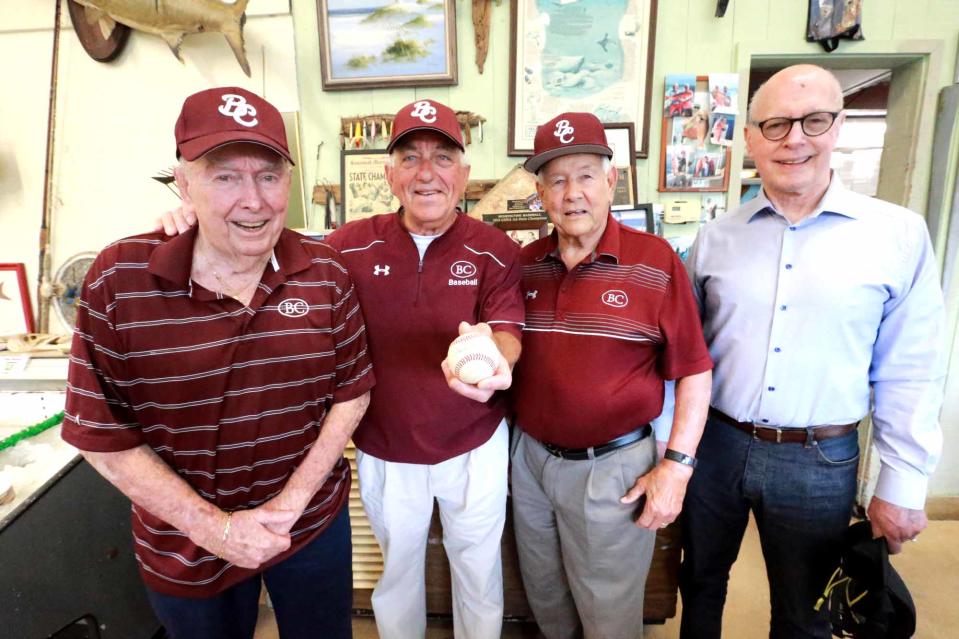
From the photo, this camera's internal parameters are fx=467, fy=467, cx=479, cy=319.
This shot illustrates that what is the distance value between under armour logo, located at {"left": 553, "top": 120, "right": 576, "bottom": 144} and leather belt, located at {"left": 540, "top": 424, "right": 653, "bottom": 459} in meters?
0.85

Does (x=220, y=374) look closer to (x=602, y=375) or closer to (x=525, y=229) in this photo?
(x=602, y=375)

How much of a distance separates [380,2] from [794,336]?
2112mm

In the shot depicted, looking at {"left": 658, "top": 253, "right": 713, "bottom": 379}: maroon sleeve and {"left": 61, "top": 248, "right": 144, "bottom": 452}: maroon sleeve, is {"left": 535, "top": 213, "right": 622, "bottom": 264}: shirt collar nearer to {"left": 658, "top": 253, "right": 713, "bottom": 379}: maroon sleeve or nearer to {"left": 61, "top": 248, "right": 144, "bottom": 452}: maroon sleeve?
{"left": 658, "top": 253, "right": 713, "bottom": 379}: maroon sleeve

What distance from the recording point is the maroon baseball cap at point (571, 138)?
129 centimetres

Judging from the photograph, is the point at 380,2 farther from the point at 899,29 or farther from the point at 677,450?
the point at 899,29

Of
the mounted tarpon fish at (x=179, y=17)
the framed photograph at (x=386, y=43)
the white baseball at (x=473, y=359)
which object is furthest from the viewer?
the framed photograph at (x=386, y=43)

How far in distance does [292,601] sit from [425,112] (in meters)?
1.34

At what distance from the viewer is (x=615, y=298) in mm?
1298

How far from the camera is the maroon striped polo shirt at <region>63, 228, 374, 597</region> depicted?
2.89ft

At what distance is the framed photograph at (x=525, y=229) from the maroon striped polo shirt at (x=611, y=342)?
30.5 inches

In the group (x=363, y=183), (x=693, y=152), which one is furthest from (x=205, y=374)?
(x=693, y=152)

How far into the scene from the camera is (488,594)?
1.53 meters

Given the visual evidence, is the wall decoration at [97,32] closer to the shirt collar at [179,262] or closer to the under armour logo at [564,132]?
the shirt collar at [179,262]

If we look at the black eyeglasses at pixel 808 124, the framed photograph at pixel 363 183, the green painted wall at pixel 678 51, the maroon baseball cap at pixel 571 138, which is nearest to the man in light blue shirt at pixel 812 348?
the black eyeglasses at pixel 808 124
